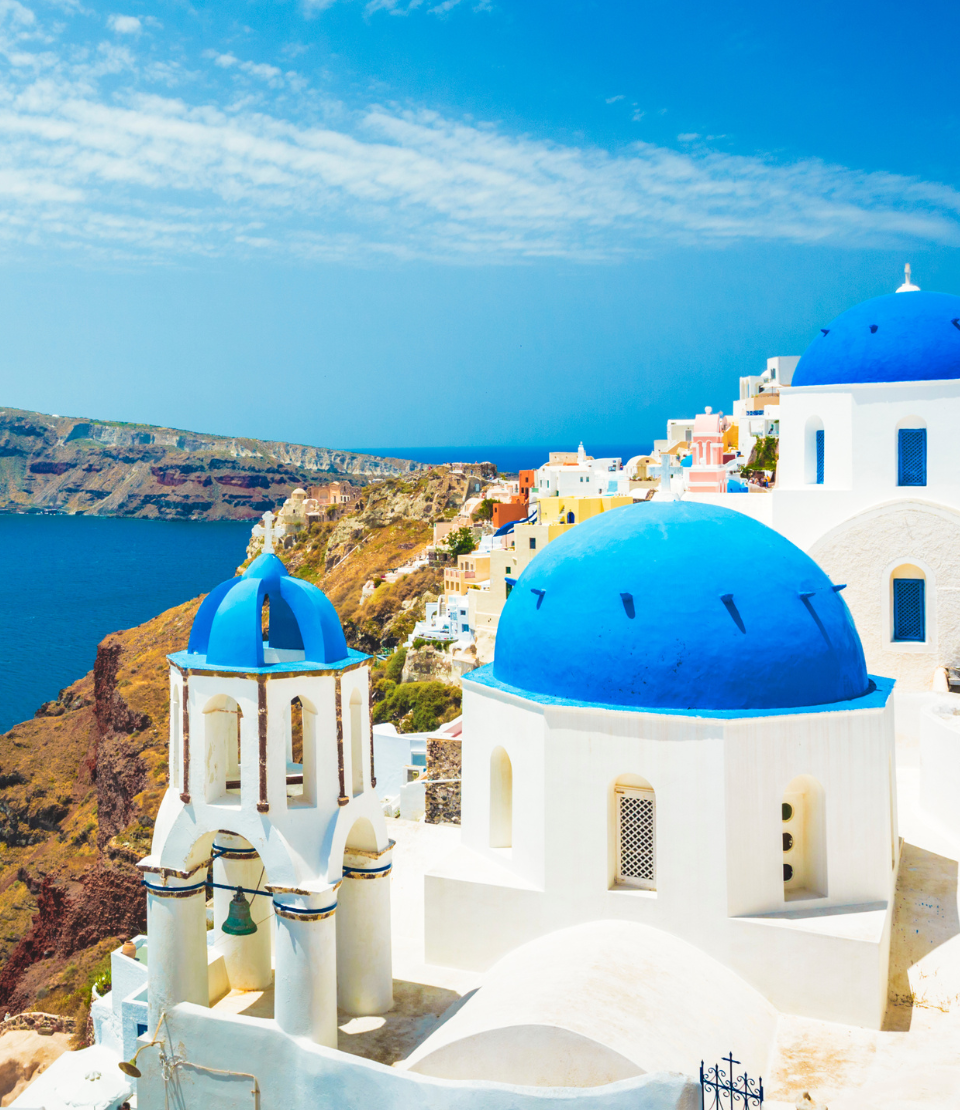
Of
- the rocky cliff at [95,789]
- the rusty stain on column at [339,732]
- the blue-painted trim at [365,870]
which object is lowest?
the rocky cliff at [95,789]

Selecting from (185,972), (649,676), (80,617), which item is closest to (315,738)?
(185,972)

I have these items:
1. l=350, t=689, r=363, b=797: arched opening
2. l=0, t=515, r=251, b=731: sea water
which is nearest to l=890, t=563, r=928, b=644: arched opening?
l=350, t=689, r=363, b=797: arched opening

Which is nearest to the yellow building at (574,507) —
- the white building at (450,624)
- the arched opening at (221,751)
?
the white building at (450,624)

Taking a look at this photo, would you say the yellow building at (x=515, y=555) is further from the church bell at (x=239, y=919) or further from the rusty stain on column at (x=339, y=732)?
the rusty stain on column at (x=339, y=732)

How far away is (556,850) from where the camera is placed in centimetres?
911

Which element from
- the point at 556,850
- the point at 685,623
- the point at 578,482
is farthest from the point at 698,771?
the point at 578,482

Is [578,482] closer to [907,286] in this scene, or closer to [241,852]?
[907,286]

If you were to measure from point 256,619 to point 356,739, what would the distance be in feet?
4.50

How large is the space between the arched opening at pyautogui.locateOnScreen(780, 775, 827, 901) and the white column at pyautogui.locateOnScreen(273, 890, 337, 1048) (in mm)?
4166

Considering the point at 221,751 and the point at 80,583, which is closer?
the point at 221,751

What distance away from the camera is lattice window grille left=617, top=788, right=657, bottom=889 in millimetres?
9016

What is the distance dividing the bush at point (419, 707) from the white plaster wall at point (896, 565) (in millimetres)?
22793

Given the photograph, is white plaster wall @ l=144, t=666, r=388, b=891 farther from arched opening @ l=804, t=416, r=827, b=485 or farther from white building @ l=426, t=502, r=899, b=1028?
arched opening @ l=804, t=416, r=827, b=485

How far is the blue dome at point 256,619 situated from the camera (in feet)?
25.9
